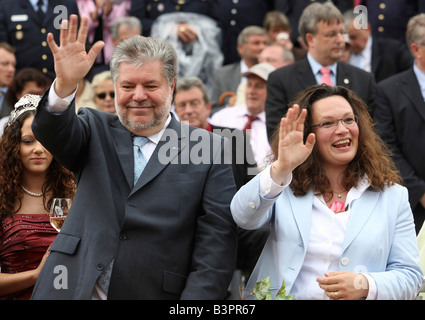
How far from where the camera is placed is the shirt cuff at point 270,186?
3.54 metres

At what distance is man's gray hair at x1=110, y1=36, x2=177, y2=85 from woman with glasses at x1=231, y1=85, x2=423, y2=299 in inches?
28.1

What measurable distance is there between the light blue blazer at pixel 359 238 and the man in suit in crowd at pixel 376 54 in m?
4.83

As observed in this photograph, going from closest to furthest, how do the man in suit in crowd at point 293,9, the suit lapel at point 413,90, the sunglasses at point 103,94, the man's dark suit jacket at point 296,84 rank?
the man's dark suit jacket at point 296,84 → the suit lapel at point 413,90 → the sunglasses at point 103,94 → the man in suit in crowd at point 293,9

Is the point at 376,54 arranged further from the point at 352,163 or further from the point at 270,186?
the point at 270,186

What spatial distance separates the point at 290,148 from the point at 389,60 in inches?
213

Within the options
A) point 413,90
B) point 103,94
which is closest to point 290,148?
point 413,90

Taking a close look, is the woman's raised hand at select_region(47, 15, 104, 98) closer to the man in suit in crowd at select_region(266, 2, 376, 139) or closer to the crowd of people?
the crowd of people

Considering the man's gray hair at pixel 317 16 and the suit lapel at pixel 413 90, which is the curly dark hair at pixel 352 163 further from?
the man's gray hair at pixel 317 16

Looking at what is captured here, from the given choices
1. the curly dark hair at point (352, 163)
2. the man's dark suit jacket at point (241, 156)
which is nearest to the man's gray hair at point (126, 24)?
the man's dark suit jacket at point (241, 156)

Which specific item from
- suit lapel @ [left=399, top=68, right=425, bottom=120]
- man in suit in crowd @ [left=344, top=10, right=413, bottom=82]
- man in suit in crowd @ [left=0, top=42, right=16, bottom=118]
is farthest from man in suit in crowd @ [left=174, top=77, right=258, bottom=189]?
man in suit in crowd @ [left=344, top=10, right=413, bottom=82]

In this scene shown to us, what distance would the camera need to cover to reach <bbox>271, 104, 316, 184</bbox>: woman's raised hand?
11.5 feet

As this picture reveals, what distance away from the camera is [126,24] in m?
8.74

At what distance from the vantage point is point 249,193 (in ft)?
11.8
